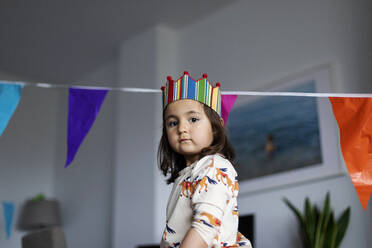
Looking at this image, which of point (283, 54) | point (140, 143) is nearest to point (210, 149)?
point (283, 54)

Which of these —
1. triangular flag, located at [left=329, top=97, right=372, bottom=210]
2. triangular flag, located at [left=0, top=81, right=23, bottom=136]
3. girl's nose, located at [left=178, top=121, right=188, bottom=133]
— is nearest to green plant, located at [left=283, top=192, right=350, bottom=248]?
triangular flag, located at [left=329, top=97, right=372, bottom=210]

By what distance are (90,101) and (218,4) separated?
7.04ft

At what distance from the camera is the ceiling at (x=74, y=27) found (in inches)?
155

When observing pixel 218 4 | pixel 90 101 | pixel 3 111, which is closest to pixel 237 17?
pixel 218 4

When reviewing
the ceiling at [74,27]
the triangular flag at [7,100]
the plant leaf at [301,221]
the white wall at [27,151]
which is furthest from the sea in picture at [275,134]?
the white wall at [27,151]

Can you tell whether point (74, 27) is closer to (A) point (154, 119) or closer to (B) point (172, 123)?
(A) point (154, 119)

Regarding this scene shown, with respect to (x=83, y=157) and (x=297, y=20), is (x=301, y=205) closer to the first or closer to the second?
(x=297, y=20)

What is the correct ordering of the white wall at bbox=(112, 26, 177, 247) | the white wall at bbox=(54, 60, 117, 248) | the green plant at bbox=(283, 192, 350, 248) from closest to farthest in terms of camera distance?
the green plant at bbox=(283, 192, 350, 248) → the white wall at bbox=(112, 26, 177, 247) → the white wall at bbox=(54, 60, 117, 248)

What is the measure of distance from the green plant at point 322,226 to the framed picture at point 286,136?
0.25 m

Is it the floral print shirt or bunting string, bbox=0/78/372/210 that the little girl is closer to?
the floral print shirt

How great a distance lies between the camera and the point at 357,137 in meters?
1.78

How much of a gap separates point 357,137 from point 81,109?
1137 mm

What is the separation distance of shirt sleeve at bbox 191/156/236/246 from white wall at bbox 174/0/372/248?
174cm

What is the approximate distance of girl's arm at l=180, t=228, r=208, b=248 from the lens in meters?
1.12
